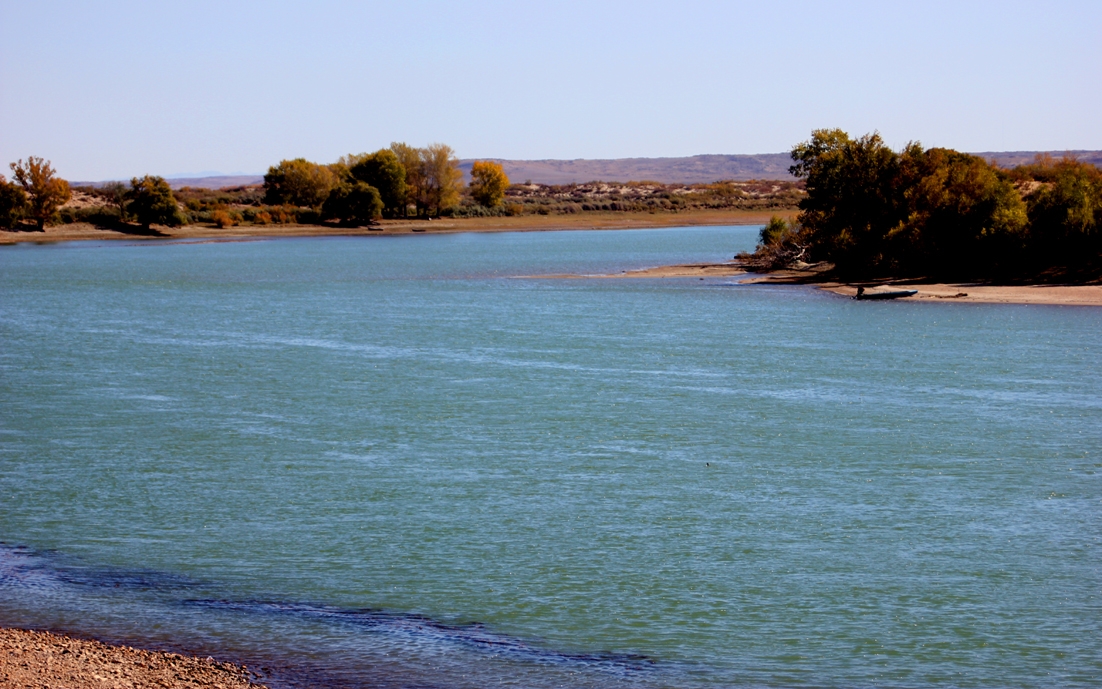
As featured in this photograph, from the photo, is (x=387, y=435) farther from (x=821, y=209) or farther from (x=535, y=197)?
(x=535, y=197)

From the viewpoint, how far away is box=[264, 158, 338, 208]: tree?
104 meters

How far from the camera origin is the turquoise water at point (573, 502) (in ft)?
31.4

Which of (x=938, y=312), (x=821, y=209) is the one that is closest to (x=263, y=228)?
(x=821, y=209)

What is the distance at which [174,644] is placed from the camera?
30.6 ft

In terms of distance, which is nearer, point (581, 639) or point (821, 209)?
point (581, 639)

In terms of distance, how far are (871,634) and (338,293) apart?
3571cm

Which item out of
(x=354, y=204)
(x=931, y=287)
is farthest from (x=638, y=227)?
(x=931, y=287)

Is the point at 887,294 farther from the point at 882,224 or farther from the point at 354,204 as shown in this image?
the point at 354,204

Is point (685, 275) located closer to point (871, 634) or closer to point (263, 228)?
point (871, 634)

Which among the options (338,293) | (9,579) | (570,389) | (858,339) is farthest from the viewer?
(338,293)

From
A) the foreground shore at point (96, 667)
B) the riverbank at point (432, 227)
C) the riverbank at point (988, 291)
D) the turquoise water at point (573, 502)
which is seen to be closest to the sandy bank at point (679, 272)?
the riverbank at point (988, 291)

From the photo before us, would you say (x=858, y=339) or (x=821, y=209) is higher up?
(x=821, y=209)

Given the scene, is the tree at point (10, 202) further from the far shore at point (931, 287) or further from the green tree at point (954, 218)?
the green tree at point (954, 218)

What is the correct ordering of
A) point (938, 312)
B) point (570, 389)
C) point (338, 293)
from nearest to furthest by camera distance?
point (570, 389)
point (938, 312)
point (338, 293)
